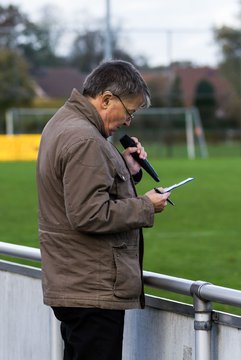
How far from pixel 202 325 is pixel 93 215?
544 millimetres

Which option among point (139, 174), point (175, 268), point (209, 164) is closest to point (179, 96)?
point (209, 164)

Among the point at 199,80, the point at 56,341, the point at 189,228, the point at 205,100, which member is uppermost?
the point at 56,341

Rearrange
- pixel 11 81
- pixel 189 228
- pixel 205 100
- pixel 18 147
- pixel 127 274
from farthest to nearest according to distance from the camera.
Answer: pixel 205 100 → pixel 11 81 → pixel 18 147 → pixel 189 228 → pixel 127 274

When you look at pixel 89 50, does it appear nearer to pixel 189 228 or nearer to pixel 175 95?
pixel 175 95

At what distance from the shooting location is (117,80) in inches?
145

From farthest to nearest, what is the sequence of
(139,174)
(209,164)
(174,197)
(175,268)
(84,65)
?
(84,65) → (209,164) → (174,197) → (175,268) → (139,174)

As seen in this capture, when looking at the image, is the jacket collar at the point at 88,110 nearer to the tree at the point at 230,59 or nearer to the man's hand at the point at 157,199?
the man's hand at the point at 157,199

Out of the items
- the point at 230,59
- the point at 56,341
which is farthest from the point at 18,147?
the point at 56,341

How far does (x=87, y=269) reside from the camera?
143 inches

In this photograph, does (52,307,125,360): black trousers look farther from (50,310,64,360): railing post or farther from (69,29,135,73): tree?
(69,29,135,73): tree

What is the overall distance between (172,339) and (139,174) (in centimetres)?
77

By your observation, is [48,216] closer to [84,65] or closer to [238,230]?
[238,230]

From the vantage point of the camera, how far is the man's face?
371 cm

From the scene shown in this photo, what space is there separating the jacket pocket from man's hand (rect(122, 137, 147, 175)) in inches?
19.1
